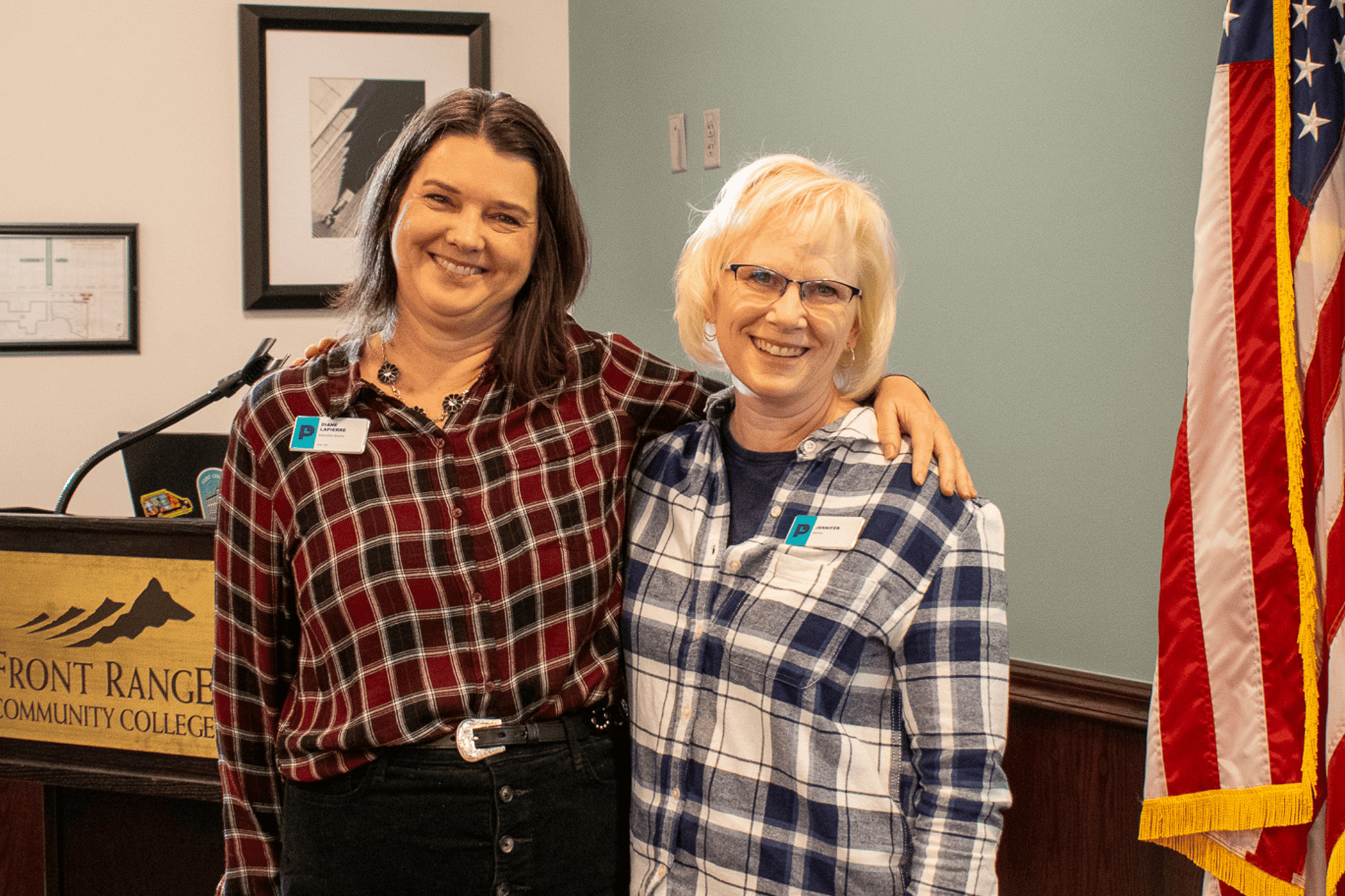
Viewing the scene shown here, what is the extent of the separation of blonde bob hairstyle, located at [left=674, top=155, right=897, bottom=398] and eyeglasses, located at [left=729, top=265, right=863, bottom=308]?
2 centimetres

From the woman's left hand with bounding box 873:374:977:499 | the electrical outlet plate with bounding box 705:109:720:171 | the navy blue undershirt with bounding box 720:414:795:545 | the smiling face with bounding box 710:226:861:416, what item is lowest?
the navy blue undershirt with bounding box 720:414:795:545

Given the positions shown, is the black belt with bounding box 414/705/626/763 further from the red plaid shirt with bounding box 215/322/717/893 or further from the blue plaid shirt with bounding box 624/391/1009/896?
the blue plaid shirt with bounding box 624/391/1009/896

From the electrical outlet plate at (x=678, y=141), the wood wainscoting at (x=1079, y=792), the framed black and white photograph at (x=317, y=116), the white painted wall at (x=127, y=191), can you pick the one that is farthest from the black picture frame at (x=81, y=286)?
the wood wainscoting at (x=1079, y=792)

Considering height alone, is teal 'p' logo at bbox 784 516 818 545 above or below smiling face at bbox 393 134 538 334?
A: below

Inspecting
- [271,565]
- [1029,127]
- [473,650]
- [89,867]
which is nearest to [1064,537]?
[1029,127]

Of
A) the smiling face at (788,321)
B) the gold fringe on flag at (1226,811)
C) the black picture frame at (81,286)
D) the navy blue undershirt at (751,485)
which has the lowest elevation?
the gold fringe on flag at (1226,811)

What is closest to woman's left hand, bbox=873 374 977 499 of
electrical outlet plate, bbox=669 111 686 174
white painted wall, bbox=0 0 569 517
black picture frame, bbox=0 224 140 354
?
electrical outlet plate, bbox=669 111 686 174

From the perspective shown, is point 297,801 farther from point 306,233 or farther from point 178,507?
point 306,233

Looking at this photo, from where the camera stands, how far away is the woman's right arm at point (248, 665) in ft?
4.66

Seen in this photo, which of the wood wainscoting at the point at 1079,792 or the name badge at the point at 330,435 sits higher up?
the name badge at the point at 330,435

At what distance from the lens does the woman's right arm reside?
1419 millimetres

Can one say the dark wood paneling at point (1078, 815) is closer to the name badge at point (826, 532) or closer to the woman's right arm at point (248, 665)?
the name badge at point (826, 532)

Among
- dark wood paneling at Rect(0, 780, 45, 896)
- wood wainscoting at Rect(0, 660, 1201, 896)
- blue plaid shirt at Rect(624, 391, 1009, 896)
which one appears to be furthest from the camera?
dark wood paneling at Rect(0, 780, 45, 896)

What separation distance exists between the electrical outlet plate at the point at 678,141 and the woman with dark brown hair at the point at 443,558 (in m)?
1.60
